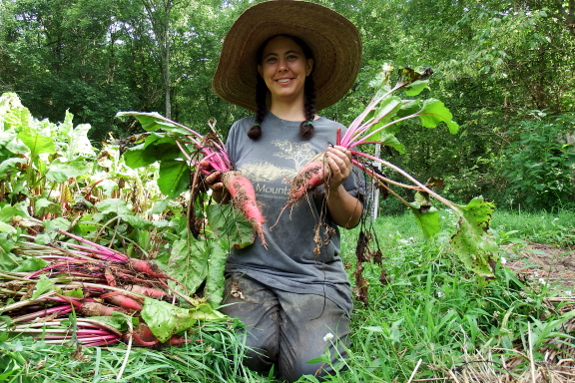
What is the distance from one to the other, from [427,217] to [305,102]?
0.89m

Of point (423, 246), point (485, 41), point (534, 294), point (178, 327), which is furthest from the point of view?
point (485, 41)

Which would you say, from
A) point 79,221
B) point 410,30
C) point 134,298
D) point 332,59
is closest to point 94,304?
point 134,298

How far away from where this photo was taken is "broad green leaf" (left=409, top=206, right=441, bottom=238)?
6.15 ft

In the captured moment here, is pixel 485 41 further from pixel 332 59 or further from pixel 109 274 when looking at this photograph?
pixel 109 274

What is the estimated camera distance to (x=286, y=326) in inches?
69.6

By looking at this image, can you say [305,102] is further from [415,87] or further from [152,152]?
[152,152]

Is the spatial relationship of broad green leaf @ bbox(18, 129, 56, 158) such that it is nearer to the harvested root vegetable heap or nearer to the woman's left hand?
the harvested root vegetable heap

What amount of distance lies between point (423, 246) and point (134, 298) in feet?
6.35

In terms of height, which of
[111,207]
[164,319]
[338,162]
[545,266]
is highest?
[338,162]

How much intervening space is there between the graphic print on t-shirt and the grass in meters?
0.69

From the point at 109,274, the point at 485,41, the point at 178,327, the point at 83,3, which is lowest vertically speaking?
the point at 178,327

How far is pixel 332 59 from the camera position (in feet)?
7.40

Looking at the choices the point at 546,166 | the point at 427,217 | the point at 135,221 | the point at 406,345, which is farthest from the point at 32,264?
the point at 546,166

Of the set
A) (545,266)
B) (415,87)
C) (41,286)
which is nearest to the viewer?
(41,286)
